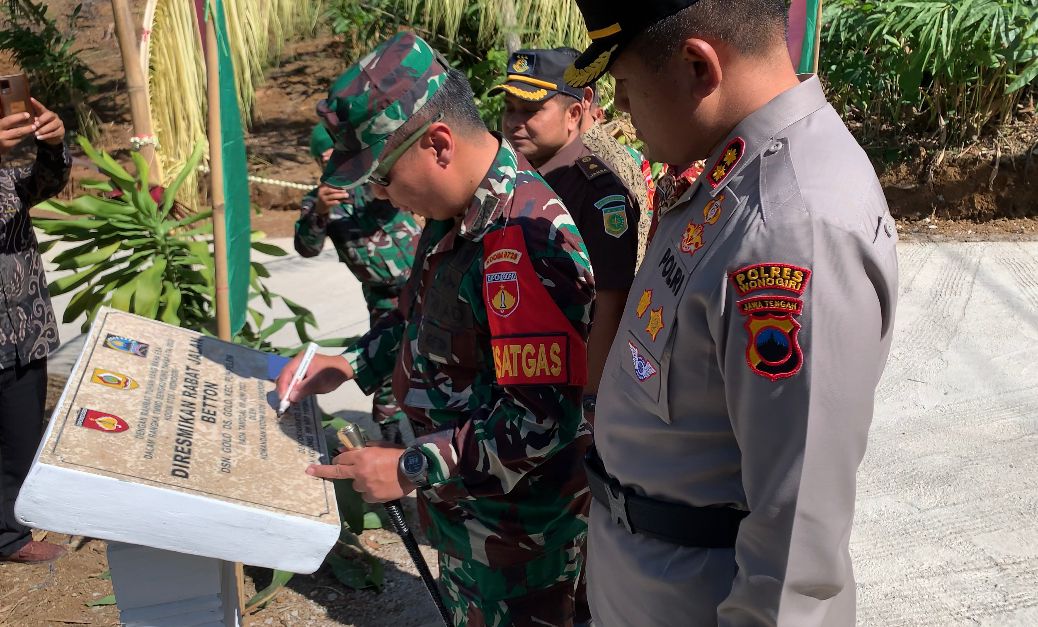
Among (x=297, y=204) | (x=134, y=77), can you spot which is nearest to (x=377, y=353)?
(x=134, y=77)

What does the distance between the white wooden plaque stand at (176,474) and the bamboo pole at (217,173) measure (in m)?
0.58

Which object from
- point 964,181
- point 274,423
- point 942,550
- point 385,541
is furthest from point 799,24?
point 964,181

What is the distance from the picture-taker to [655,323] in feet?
3.95

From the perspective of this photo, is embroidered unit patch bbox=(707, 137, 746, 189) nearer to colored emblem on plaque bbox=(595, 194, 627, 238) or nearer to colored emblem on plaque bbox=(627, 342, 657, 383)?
colored emblem on plaque bbox=(627, 342, 657, 383)

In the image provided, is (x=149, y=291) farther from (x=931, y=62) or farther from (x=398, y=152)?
(x=931, y=62)

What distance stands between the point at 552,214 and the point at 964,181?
578 centimetres

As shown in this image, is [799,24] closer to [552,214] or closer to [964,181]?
[552,214]

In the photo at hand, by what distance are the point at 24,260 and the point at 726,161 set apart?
275 centimetres

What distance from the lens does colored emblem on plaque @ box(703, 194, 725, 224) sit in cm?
117

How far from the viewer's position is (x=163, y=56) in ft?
13.6

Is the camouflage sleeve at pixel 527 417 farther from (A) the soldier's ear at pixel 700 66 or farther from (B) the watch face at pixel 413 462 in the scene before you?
(A) the soldier's ear at pixel 700 66

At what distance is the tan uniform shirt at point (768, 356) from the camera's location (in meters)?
1.03

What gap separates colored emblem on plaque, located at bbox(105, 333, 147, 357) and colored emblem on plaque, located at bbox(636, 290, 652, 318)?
3.41 feet

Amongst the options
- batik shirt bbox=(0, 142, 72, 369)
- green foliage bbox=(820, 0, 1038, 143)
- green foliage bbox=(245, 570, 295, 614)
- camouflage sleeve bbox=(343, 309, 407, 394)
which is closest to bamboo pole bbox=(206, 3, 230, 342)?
camouflage sleeve bbox=(343, 309, 407, 394)
